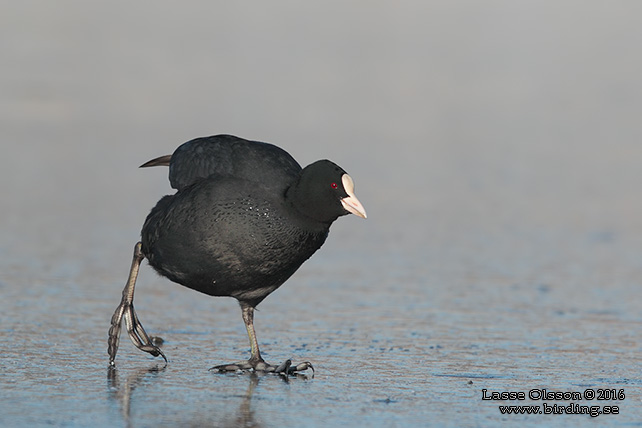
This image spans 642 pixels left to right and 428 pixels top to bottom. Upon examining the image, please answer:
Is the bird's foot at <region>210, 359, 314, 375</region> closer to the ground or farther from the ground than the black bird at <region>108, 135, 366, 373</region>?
closer to the ground

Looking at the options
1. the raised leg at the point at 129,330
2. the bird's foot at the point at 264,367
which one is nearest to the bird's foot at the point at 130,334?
the raised leg at the point at 129,330

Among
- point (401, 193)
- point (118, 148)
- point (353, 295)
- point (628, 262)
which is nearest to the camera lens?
point (353, 295)

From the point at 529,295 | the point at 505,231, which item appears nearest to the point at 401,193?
the point at 505,231

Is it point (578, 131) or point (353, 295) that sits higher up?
point (578, 131)

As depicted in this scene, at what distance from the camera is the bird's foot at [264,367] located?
19.2 ft

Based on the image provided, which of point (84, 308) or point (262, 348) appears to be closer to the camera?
point (262, 348)

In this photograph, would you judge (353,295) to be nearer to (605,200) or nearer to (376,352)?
(376,352)

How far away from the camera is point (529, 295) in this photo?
8664 millimetres

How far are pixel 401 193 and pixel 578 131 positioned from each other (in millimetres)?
6036

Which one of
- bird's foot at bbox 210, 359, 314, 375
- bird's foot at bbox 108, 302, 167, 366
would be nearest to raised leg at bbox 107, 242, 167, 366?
bird's foot at bbox 108, 302, 167, 366

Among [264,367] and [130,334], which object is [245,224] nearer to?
[264,367]

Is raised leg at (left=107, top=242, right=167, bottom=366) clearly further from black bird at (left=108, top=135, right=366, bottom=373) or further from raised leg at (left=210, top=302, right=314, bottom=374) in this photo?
raised leg at (left=210, top=302, right=314, bottom=374)

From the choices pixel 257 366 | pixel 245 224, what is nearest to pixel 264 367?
pixel 257 366

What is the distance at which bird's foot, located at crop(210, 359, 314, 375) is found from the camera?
5.85 meters
